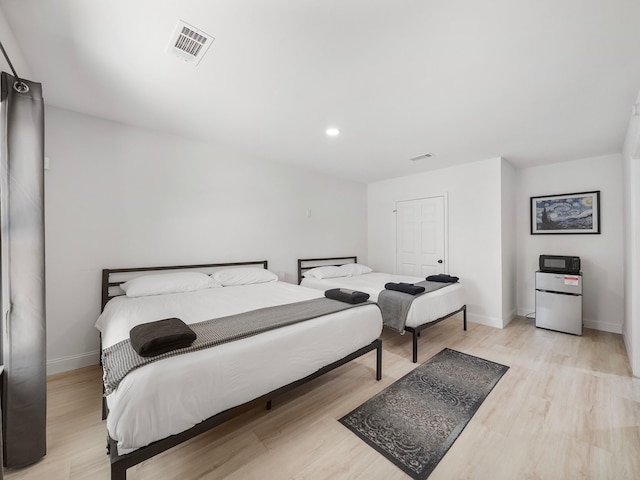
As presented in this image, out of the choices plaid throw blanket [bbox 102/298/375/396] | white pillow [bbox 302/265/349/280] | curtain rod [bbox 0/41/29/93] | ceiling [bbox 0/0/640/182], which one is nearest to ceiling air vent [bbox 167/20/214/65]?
ceiling [bbox 0/0/640/182]

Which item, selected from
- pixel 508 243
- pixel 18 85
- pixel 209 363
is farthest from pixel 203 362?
pixel 508 243

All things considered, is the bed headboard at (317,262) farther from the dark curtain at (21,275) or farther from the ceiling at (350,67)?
the dark curtain at (21,275)

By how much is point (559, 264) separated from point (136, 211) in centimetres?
591

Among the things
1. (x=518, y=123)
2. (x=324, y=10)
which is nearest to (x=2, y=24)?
(x=324, y=10)

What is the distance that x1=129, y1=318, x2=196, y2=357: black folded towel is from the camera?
1.35 meters

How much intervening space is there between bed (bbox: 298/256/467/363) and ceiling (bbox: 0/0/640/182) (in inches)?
79.8

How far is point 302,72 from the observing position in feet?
6.63

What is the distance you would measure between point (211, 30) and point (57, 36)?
1.06m

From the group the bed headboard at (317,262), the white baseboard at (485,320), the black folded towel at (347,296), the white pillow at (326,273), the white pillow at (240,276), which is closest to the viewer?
the black folded towel at (347,296)

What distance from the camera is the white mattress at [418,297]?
3025mm

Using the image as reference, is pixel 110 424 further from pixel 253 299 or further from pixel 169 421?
pixel 253 299

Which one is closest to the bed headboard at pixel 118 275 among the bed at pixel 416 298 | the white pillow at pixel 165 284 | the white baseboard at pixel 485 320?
the white pillow at pixel 165 284

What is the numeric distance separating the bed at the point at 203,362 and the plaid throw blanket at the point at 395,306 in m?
0.59

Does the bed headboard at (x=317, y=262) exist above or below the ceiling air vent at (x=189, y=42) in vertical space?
below
